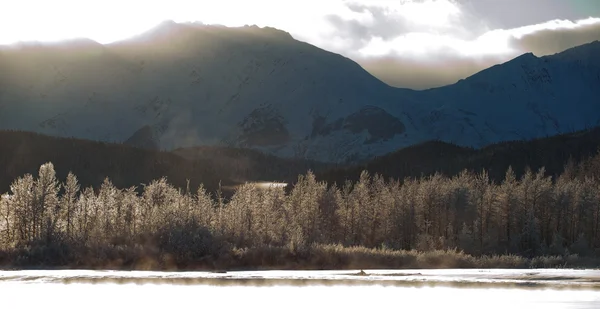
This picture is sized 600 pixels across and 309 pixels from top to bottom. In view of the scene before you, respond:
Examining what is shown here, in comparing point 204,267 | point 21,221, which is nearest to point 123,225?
point 21,221

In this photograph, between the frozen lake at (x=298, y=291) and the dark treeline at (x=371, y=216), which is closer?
the frozen lake at (x=298, y=291)

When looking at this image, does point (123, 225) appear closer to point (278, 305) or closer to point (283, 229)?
point (283, 229)

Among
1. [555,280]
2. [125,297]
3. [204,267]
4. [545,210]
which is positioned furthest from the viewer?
[545,210]

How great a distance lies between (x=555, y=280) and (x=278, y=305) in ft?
47.4

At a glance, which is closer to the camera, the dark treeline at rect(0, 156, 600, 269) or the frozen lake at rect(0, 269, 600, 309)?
the frozen lake at rect(0, 269, 600, 309)

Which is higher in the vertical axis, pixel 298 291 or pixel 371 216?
pixel 298 291

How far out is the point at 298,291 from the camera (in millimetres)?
29938

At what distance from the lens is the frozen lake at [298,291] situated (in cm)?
2509

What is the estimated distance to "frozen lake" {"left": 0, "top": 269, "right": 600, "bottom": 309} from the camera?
988 inches

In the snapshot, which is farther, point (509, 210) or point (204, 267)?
point (509, 210)

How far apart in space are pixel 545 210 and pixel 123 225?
2556 inches

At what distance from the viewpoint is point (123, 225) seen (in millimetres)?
120000

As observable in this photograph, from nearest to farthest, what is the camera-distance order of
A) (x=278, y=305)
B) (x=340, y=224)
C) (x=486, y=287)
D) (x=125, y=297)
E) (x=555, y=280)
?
(x=278, y=305) → (x=125, y=297) → (x=486, y=287) → (x=555, y=280) → (x=340, y=224)

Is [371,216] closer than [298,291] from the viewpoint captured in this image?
No
